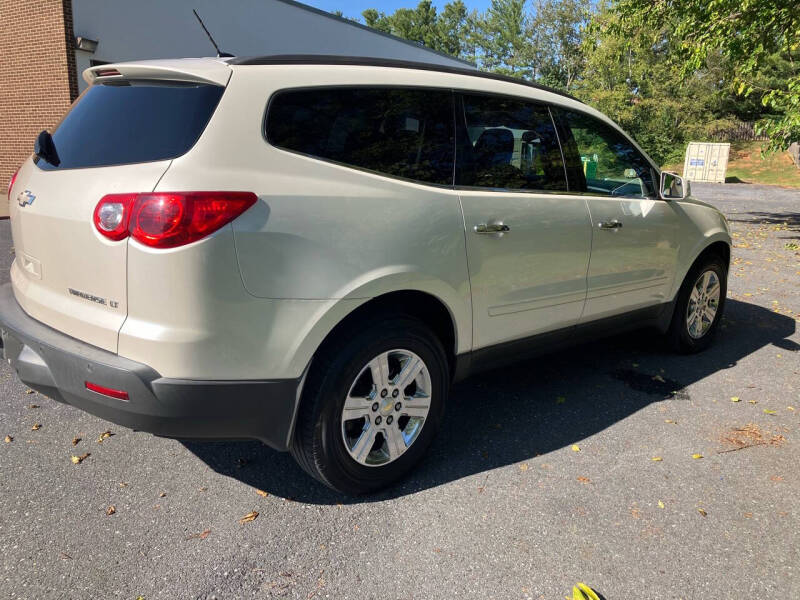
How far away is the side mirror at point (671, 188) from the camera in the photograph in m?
4.46

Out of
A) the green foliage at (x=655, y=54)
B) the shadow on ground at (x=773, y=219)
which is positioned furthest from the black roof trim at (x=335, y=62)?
the shadow on ground at (x=773, y=219)

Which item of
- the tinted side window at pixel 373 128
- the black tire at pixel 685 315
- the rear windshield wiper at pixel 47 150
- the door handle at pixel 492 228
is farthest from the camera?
the black tire at pixel 685 315

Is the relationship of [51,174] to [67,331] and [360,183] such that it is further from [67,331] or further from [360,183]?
[360,183]

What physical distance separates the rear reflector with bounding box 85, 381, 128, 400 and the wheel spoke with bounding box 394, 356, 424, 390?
1.15m

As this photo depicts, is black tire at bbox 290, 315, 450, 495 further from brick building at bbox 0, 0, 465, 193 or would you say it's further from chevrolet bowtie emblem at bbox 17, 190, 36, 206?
brick building at bbox 0, 0, 465, 193

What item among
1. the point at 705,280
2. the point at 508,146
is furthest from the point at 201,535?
the point at 705,280

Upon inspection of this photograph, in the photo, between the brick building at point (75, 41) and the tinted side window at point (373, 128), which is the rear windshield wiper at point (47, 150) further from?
the brick building at point (75, 41)

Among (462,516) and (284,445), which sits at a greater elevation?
(284,445)

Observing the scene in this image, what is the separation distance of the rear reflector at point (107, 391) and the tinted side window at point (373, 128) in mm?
1099

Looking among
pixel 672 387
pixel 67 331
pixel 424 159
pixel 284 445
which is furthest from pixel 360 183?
pixel 672 387

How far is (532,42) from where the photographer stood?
5991 centimetres

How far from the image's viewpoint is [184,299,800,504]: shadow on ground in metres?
3.14

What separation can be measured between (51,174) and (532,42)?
208 feet

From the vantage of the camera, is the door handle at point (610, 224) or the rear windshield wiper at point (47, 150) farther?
the door handle at point (610, 224)
